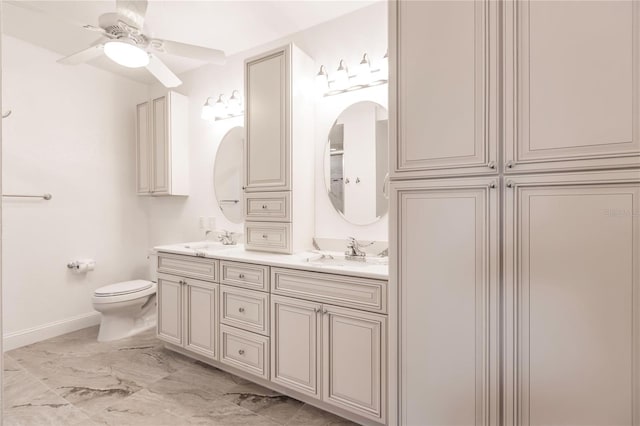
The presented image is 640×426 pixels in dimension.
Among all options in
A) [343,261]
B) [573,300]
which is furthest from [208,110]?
[573,300]

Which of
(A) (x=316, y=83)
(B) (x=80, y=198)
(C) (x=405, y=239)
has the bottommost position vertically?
(C) (x=405, y=239)

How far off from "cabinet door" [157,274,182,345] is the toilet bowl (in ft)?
1.24

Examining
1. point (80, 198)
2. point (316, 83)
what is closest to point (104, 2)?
point (316, 83)

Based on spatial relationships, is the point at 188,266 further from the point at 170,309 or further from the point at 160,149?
the point at 160,149

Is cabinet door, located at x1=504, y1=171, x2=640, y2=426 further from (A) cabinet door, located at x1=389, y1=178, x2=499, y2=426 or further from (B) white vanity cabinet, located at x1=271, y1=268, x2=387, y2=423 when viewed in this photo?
(B) white vanity cabinet, located at x1=271, y1=268, x2=387, y2=423

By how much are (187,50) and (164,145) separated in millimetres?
1487

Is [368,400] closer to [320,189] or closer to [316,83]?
[320,189]

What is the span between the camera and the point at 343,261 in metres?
2.19

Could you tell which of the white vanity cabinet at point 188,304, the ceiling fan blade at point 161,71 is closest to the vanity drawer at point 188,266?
the white vanity cabinet at point 188,304

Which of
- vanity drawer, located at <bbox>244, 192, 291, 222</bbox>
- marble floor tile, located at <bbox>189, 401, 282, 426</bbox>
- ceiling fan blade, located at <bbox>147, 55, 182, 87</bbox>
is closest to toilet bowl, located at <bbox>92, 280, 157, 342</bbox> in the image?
vanity drawer, located at <bbox>244, 192, 291, 222</bbox>

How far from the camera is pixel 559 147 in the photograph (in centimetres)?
120

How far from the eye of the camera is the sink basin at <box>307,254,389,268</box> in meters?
2.07

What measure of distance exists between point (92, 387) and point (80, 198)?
5.98 ft

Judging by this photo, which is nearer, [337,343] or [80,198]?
[337,343]
